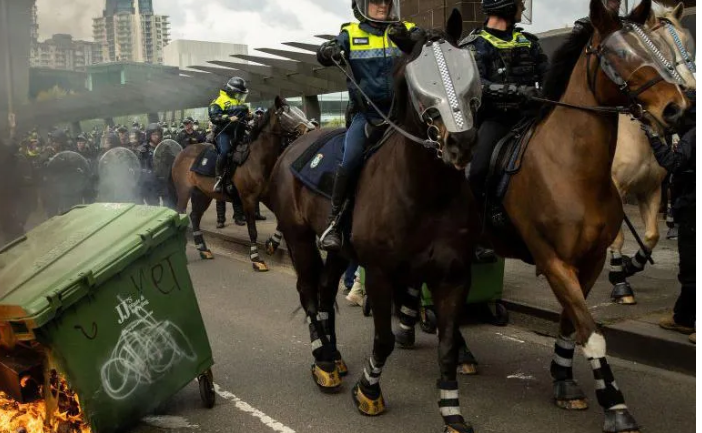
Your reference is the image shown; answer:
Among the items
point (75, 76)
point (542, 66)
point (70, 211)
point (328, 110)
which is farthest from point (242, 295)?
point (328, 110)

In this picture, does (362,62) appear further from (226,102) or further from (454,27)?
(226,102)

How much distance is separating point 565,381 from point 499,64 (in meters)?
2.38

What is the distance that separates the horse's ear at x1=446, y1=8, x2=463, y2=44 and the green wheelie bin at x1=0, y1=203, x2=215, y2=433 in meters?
2.18

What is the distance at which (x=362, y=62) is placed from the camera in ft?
18.0

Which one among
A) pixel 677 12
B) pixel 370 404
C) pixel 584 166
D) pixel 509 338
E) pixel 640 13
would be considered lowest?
pixel 509 338

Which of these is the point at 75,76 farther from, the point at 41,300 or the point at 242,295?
the point at 41,300

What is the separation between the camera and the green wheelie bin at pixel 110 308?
4375 millimetres

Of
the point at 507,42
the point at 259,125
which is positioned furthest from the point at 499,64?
the point at 259,125

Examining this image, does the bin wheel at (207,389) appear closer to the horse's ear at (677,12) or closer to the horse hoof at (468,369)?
the horse hoof at (468,369)

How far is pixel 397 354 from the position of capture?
6793 millimetres

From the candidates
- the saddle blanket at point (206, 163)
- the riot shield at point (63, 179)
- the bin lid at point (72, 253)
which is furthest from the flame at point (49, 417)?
the riot shield at point (63, 179)

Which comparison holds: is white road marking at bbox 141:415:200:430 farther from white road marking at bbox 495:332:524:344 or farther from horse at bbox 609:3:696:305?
horse at bbox 609:3:696:305

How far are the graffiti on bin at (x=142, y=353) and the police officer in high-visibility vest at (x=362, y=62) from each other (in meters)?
1.21

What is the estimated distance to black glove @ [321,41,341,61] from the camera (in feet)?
17.4
